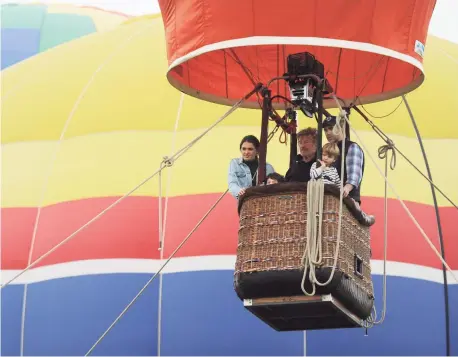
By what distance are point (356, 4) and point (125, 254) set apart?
10.1 feet

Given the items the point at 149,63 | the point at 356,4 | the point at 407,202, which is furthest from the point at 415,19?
the point at 149,63

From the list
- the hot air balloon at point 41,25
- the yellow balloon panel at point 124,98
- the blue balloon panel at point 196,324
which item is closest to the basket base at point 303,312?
the blue balloon panel at point 196,324

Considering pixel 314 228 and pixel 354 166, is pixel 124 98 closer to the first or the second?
pixel 354 166

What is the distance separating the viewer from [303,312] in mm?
7332

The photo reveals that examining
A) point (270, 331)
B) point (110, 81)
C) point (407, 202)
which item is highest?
point (110, 81)

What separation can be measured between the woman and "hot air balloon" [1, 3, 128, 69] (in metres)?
7.77

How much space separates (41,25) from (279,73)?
8.03 metres

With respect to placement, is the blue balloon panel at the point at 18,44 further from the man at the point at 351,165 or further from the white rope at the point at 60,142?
the man at the point at 351,165

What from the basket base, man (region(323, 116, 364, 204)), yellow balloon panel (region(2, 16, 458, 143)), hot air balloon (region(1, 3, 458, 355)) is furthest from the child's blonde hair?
yellow balloon panel (region(2, 16, 458, 143))

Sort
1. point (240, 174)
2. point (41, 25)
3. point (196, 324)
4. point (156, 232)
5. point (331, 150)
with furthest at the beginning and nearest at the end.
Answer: point (41, 25), point (156, 232), point (196, 324), point (240, 174), point (331, 150)

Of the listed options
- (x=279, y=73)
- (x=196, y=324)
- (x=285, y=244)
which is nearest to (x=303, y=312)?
(x=285, y=244)

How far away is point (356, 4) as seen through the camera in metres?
7.40

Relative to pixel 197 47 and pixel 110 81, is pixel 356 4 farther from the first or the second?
pixel 110 81

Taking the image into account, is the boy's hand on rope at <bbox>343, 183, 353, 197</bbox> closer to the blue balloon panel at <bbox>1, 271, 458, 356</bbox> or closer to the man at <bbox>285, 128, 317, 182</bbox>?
the man at <bbox>285, 128, 317, 182</bbox>
